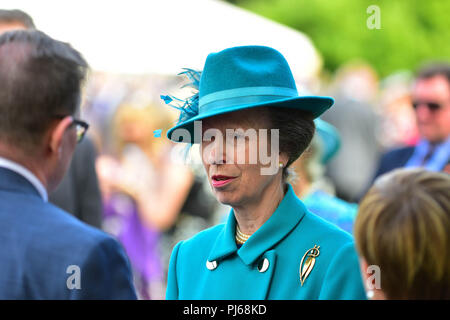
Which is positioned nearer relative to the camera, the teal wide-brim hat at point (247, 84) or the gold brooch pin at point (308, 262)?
the gold brooch pin at point (308, 262)

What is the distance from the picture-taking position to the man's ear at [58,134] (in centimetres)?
211

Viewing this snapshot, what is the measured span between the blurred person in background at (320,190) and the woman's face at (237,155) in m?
1.22

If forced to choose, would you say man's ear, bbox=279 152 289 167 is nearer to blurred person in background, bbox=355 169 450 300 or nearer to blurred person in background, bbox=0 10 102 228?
blurred person in background, bbox=355 169 450 300

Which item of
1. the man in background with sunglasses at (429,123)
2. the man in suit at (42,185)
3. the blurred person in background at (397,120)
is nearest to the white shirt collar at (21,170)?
the man in suit at (42,185)

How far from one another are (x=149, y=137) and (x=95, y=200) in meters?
1.99

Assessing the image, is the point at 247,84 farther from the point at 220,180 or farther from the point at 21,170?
the point at 21,170

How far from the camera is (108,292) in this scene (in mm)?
1974

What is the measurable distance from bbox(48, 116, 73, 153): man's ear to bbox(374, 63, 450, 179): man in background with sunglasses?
145 inches

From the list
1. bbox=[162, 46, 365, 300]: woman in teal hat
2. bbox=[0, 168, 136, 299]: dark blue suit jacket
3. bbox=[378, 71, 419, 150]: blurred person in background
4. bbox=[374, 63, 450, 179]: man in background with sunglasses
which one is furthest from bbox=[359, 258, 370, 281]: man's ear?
bbox=[378, 71, 419, 150]: blurred person in background

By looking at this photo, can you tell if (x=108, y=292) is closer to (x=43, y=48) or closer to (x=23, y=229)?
(x=23, y=229)

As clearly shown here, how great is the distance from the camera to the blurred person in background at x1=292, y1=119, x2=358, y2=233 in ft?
13.3

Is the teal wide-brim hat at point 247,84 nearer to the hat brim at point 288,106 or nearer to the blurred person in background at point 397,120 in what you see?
the hat brim at point 288,106

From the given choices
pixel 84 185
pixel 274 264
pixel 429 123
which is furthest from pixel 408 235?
pixel 429 123

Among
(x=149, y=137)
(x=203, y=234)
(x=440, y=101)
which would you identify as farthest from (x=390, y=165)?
(x=203, y=234)
